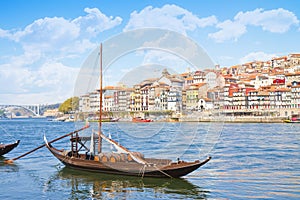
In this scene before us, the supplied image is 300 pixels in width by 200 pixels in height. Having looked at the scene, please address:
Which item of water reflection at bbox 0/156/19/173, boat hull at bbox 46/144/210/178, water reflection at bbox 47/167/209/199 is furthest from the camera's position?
water reflection at bbox 0/156/19/173

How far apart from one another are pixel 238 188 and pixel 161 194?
6.99ft

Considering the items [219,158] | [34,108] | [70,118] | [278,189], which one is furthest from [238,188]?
[34,108]

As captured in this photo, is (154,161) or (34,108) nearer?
(154,161)

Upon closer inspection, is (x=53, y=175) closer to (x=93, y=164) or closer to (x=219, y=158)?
(x=93, y=164)

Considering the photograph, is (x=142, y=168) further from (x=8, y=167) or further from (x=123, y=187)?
(x=8, y=167)

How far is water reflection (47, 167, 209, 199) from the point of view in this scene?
1070 cm

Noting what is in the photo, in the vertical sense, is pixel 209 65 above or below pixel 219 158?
above

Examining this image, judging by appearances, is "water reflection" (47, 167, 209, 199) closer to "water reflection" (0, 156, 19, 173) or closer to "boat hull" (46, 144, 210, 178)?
"boat hull" (46, 144, 210, 178)

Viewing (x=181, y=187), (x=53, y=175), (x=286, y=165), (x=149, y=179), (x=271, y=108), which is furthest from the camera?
(x=271, y=108)

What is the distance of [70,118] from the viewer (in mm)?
92312

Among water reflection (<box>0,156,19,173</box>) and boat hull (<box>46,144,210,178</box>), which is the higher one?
boat hull (<box>46,144,210,178</box>)

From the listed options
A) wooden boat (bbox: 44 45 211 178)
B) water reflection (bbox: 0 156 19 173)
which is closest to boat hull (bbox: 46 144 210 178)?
wooden boat (bbox: 44 45 211 178)

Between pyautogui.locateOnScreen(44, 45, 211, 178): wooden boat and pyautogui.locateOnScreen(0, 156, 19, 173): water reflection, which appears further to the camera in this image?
pyautogui.locateOnScreen(0, 156, 19, 173): water reflection

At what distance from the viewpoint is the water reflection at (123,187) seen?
35.1 ft
